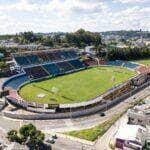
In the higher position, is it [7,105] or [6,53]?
[6,53]

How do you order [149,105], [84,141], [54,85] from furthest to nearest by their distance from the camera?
[54,85] → [149,105] → [84,141]

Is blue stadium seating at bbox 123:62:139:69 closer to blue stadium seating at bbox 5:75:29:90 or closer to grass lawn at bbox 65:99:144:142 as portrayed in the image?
blue stadium seating at bbox 5:75:29:90

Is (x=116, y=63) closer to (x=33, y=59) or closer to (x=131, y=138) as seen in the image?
(x=33, y=59)

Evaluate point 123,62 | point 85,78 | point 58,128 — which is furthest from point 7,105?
point 123,62

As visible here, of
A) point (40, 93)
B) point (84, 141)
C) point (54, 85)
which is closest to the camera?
point (84, 141)

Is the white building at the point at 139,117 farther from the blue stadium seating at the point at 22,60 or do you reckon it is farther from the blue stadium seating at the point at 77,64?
the blue stadium seating at the point at 77,64

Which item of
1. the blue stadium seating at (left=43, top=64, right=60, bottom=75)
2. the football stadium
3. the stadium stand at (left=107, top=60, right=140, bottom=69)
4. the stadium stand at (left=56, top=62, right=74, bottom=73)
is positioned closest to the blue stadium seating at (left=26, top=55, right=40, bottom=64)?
the football stadium

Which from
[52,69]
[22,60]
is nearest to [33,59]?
[22,60]

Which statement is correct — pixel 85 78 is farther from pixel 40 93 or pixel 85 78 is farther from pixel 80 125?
pixel 80 125
